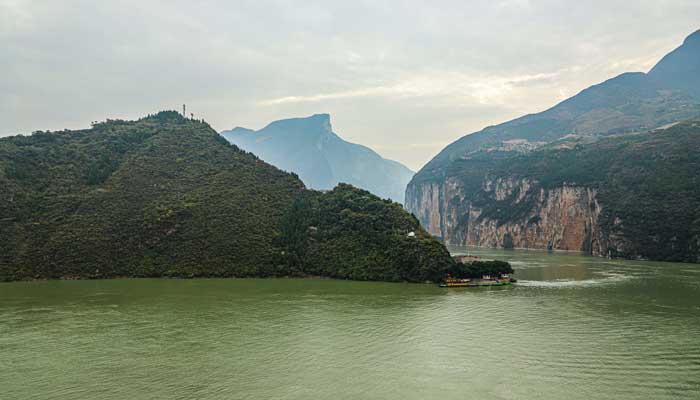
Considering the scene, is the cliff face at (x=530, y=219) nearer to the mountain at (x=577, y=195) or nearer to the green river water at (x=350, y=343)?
the mountain at (x=577, y=195)

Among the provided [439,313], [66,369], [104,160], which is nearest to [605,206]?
[439,313]

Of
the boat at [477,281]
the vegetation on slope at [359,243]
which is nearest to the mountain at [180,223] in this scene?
the vegetation on slope at [359,243]

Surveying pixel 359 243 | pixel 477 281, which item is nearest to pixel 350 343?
pixel 477 281

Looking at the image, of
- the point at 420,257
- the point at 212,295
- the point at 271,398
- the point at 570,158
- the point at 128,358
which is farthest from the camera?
the point at 570,158

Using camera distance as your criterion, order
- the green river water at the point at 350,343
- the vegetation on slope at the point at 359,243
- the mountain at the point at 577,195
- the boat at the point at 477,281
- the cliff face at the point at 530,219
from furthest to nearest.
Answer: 1. the cliff face at the point at 530,219
2. the mountain at the point at 577,195
3. the vegetation on slope at the point at 359,243
4. the boat at the point at 477,281
5. the green river water at the point at 350,343

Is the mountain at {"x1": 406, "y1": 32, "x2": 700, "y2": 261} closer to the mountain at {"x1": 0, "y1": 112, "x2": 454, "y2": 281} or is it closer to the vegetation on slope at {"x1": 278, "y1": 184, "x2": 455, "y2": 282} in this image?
the vegetation on slope at {"x1": 278, "y1": 184, "x2": 455, "y2": 282}

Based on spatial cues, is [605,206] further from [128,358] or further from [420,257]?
[128,358]

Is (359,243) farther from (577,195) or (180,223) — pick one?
(577,195)
